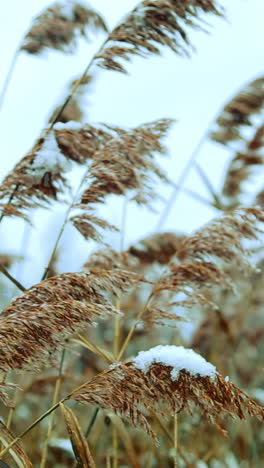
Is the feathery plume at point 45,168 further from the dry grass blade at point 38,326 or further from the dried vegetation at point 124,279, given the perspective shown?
the dry grass blade at point 38,326

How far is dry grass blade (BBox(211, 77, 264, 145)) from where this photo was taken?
441cm

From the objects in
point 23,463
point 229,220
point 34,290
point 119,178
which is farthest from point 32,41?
point 23,463

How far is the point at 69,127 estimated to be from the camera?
2746 millimetres

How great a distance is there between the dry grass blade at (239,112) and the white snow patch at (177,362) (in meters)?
3.05

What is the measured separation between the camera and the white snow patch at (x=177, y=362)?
165cm

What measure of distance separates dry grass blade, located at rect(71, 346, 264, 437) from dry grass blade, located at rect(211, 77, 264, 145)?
10.0ft

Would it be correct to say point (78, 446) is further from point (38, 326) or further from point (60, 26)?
point (60, 26)

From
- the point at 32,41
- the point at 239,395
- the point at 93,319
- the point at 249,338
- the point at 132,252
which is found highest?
the point at 32,41

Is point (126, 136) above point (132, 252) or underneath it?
above

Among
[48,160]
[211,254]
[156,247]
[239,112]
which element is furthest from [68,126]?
[239,112]

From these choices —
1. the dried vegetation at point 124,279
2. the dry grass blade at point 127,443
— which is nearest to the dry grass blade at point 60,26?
the dried vegetation at point 124,279

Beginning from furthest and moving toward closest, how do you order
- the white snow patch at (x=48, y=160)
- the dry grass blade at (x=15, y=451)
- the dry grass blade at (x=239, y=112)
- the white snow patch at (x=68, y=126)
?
the dry grass blade at (x=239, y=112)
the white snow patch at (x=68, y=126)
the white snow patch at (x=48, y=160)
the dry grass blade at (x=15, y=451)

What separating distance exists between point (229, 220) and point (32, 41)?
194 centimetres

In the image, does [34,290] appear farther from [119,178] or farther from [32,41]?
[32,41]
